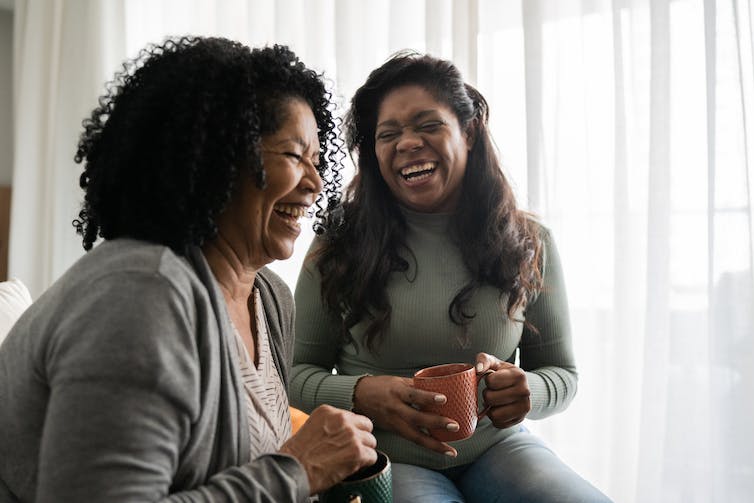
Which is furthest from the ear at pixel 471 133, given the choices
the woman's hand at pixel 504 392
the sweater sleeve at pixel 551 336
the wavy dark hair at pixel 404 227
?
the woman's hand at pixel 504 392

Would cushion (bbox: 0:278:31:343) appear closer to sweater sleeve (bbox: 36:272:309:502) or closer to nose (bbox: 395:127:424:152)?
sweater sleeve (bbox: 36:272:309:502)

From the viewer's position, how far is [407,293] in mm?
1460

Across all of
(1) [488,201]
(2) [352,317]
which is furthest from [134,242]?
(1) [488,201]

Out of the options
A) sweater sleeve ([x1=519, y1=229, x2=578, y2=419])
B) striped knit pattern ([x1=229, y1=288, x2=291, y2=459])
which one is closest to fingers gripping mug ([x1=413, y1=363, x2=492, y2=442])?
striped knit pattern ([x1=229, y1=288, x2=291, y2=459])

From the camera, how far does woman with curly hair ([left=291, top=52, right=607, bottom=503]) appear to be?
1.38 metres

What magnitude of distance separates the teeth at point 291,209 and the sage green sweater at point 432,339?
476mm

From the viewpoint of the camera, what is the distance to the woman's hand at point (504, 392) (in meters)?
1.24

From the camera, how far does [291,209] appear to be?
1018 millimetres

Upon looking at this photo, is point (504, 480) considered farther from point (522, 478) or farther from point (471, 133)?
point (471, 133)

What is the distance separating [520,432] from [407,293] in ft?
1.33

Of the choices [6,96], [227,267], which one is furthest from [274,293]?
[6,96]

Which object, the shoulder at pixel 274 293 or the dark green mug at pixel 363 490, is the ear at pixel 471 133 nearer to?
the shoulder at pixel 274 293

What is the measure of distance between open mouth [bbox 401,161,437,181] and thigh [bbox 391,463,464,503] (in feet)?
2.07

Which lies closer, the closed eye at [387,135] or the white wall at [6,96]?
the closed eye at [387,135]
